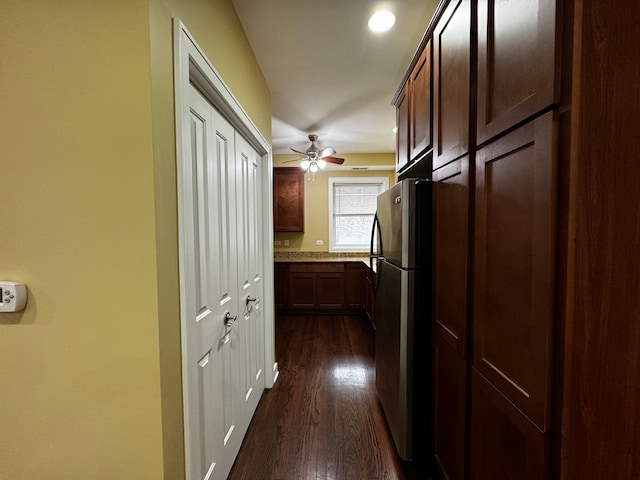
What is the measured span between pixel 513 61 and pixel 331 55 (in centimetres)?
148

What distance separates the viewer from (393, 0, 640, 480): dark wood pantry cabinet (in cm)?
61

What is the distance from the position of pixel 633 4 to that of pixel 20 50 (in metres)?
1.61

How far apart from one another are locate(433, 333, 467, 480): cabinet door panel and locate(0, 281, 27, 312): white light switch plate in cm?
157

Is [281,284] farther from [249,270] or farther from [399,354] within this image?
[399,354]

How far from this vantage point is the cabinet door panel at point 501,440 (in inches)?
28.3

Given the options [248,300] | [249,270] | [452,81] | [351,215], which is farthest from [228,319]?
[351,215]

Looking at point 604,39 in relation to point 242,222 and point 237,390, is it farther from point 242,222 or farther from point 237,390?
point 237,390

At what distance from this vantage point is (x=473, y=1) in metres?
0.98

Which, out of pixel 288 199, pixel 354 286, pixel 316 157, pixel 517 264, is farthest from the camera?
pixel 288 199

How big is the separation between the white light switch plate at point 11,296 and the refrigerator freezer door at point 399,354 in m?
1.53

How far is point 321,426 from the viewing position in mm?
1866

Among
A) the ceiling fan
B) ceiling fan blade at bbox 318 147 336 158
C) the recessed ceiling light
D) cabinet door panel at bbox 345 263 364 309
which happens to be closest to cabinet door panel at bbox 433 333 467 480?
the recessed ceiling light

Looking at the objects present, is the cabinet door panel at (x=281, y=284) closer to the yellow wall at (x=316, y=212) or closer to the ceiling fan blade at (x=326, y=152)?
the yellow wall at (x=316, y=212)

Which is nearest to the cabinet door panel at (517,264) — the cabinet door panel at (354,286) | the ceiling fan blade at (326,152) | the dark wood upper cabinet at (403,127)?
the dark wood upper cabinet at (403,127)
